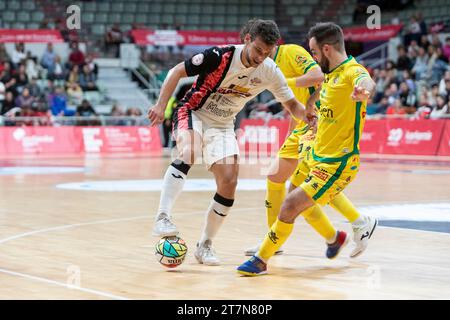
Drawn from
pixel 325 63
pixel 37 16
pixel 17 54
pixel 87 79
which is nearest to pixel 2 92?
pixel 17 54

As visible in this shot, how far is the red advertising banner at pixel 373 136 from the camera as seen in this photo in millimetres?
23016

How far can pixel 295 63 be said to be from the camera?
24.8 feet

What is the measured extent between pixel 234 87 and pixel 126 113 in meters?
20.5

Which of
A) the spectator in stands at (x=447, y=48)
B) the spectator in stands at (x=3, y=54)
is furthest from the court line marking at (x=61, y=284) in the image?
the spectator in stands at (x=3, y=54)

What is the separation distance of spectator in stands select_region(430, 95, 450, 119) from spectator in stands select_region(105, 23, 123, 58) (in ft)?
38.8

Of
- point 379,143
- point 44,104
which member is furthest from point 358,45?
point 44,104

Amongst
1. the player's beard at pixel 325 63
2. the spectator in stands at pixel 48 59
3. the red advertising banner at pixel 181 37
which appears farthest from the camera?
the red advertising banner at pixel 181 37

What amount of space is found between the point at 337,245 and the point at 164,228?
4.56 ft

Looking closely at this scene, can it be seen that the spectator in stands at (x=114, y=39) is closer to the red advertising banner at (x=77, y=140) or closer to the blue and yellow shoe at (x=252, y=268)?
the red advertising banner at (x=77, y=140)

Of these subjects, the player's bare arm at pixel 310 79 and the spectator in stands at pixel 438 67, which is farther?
the spectator in stands at pixel 438 67

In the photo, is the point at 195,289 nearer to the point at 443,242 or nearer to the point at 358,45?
the point at 443,242

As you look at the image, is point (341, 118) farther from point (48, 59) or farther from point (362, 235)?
point (48, 59)

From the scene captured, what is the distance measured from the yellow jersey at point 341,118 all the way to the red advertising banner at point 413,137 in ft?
51.5

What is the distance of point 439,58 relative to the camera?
24.5 metres
